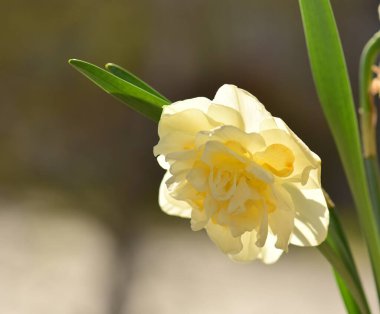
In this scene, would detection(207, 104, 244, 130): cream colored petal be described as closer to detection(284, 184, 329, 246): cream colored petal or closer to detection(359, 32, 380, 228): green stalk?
detection(284, 184, 329, 246): cream colored petal

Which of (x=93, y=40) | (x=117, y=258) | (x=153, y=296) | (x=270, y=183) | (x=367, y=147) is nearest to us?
(x=270, y=183)

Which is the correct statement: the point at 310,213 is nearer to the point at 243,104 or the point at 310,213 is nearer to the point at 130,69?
the point at 243,104

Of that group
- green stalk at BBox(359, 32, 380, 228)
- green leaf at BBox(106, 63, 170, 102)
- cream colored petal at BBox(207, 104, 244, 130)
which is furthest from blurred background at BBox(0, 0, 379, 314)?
cream colored petal at BBox(207, 104, 244, 130)

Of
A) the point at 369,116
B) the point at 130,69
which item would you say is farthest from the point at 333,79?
the point at 130,69

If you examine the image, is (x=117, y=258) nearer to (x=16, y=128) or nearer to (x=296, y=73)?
(x=16, y=128)

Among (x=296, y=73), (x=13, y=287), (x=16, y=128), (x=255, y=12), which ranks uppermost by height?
(x=255, y=12)

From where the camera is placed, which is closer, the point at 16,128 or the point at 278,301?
the point at 278,301

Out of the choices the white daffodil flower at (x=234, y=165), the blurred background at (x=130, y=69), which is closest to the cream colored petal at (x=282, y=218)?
the white daffodil flower at (x=234, y=165)

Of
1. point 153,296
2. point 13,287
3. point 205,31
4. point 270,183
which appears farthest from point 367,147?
point 205,31
